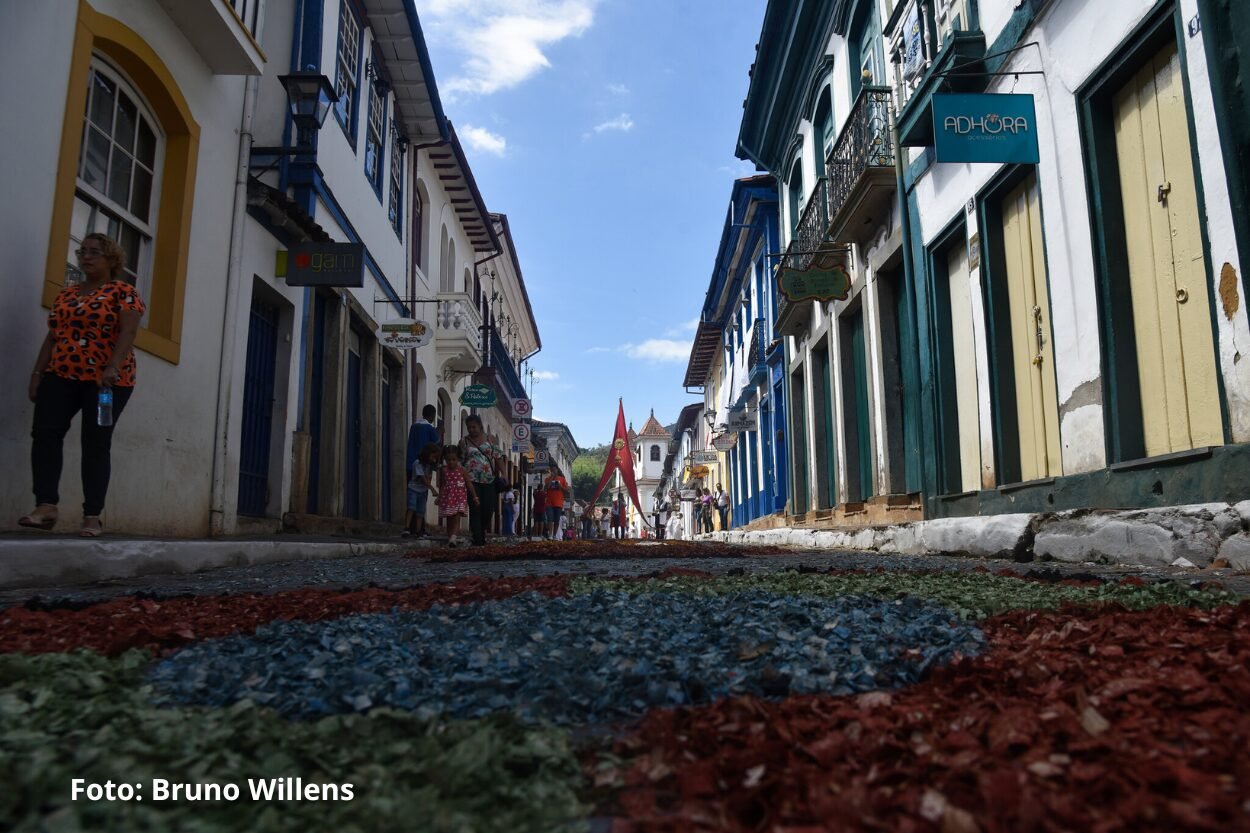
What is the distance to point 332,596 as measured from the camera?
291 cm

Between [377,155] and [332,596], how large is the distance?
1138 cm

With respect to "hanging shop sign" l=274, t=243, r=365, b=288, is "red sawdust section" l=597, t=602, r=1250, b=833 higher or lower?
lower

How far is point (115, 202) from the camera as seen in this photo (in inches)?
244

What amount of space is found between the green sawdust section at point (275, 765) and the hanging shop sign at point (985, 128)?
5984 millimetres

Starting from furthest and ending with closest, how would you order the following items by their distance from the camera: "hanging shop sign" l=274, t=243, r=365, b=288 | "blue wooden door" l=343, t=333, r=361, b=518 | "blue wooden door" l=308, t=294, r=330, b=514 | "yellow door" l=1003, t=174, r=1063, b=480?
"blue wooden door" l=343, t=333, r=361, b=518 → "blue wooden door" l=308, t=294, r=330, b=514 → "hanging shop sign" l=274, t=243, r=365, b=288 → "yellow door" l=1003, t=174, r=1063, b=480

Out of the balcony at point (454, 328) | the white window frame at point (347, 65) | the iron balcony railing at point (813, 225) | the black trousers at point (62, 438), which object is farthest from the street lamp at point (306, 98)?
the balcony at point (454, 328)

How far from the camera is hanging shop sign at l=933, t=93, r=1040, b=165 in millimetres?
6117

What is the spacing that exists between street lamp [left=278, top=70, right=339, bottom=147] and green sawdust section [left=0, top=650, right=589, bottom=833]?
781cm

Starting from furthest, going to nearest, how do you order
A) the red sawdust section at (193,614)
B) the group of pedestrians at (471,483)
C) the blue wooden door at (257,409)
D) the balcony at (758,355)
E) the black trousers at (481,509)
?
1. the balcony at (758,355)
2. the black trousers at (481,509)
3. the group of pedestrians at (471,483)
4. the blue wooden door at (257,409)
5. the red sawdust section at (193,614)

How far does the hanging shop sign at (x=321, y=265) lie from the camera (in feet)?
28.8

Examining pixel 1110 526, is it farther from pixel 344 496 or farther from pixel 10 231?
pixel 344 496

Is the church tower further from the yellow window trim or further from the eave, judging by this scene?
the yellow window trim

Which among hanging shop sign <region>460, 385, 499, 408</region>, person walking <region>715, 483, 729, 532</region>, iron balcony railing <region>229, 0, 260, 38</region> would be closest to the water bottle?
iron balcony railing <region>229, 0, 260, 38</region>

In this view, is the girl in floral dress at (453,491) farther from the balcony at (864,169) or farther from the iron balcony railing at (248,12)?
the balcony at (864,169)
